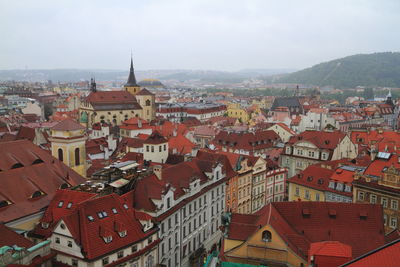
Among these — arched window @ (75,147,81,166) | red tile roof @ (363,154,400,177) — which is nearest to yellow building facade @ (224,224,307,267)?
red tile roof @ (363,154,400,177)

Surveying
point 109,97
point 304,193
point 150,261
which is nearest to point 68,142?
point 150,261

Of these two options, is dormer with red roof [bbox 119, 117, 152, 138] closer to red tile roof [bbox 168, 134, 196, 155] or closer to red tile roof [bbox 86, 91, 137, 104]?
red tile roof [bbox 168, 134, 196, 155]

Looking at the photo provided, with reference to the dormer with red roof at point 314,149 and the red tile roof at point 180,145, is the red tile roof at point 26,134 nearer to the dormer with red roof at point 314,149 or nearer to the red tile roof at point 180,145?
the red tile roof at point 180,145

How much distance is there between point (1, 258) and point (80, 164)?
1019 inches

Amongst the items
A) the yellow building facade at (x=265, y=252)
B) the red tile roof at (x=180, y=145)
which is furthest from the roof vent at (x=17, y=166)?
the red tile roof at (x=180, y=145)

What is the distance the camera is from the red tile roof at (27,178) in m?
36.8

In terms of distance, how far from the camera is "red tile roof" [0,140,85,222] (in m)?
36.8

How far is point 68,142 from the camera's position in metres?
51.1

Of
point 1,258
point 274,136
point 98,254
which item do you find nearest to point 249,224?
point 98,254

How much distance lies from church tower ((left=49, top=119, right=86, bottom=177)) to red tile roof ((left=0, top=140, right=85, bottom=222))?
6338 millimetres

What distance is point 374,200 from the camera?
159 ft

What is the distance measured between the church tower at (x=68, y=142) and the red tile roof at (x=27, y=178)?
6338mm

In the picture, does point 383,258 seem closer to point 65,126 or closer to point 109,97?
point 65,126

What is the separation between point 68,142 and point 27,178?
1168cm
